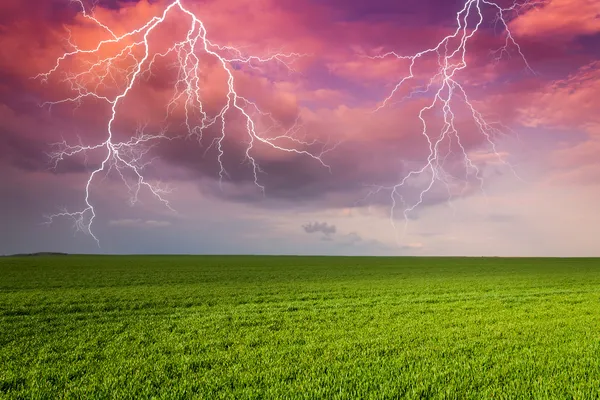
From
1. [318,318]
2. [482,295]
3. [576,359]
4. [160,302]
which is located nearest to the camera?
[576,359]

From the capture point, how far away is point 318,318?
13734mm

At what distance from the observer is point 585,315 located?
47.6 feet

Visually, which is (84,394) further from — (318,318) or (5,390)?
(318,318)

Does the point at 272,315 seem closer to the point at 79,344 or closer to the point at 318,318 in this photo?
the point at 318,318

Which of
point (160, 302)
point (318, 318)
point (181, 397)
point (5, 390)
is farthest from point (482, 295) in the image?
point (5, 390)

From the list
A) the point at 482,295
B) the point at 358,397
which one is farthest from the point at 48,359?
the point at 482,295

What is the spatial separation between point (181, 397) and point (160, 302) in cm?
1341

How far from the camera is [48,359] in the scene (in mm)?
8773

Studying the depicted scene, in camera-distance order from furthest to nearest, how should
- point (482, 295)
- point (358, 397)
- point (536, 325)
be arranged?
1. point (482, 295)
2. point (536, 325)
3. point (358, 397)

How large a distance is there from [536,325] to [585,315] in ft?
12.2

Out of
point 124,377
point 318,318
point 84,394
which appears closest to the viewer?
point 84,394

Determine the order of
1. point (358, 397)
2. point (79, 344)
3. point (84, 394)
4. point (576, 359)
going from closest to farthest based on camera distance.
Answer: point (358, 397) < point (84, 394) < point (576, 359) < point (79, 344)

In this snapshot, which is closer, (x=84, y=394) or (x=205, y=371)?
(x=84, y=394)

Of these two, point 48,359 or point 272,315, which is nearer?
point 48,359
